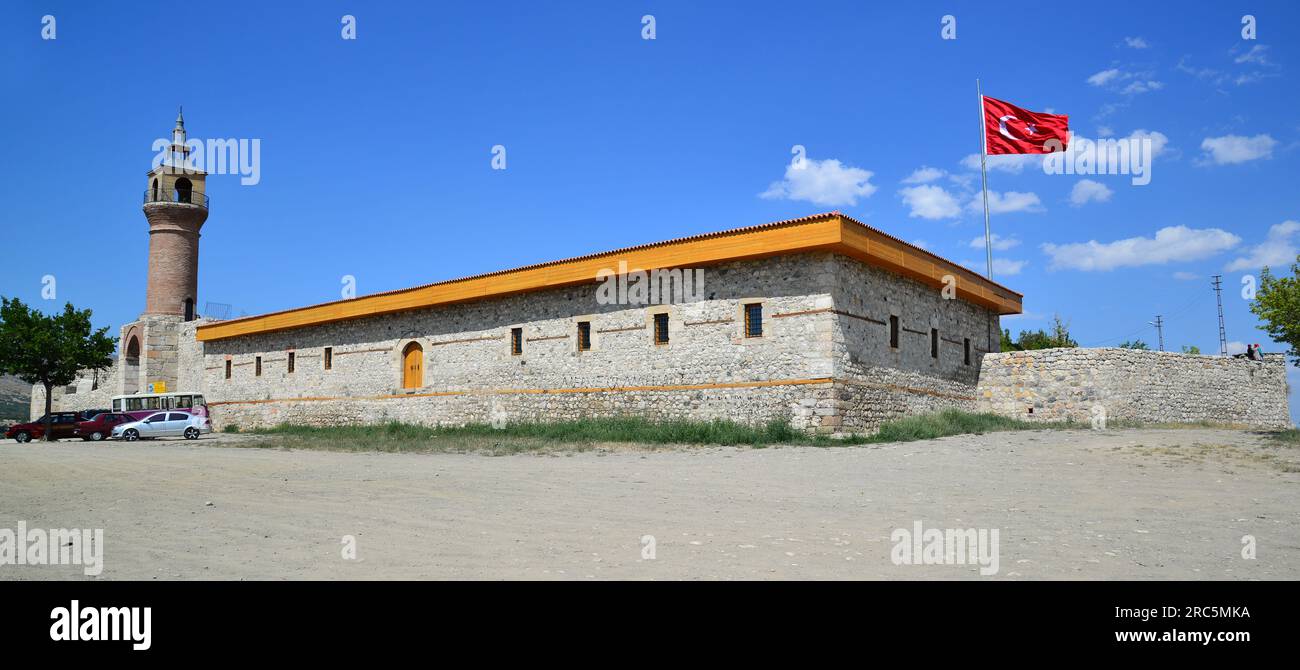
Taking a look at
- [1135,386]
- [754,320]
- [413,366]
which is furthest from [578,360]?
[1135,386]

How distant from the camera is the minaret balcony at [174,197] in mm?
41812

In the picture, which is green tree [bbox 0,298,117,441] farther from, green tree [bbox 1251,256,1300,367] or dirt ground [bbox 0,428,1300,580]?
green tree [bbox 1251,256,1300,367]

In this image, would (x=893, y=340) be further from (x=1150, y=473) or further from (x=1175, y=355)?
(x=1175, y=355)

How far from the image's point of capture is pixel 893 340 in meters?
21.2

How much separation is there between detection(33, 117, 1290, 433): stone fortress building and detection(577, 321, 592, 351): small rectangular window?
6 cm

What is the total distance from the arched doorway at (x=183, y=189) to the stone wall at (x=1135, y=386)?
40.2 meters

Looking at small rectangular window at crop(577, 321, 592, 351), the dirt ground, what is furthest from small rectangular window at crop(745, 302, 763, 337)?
small rectangular window at crop(577, 321, 592, 351)

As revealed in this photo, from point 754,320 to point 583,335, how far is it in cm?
554

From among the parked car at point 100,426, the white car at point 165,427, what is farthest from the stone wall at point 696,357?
the parked car at point 100,426

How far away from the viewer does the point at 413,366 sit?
27.8 m

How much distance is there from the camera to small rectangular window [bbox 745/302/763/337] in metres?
19.8

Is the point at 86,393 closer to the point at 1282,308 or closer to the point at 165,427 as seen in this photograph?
the point at 165,427
